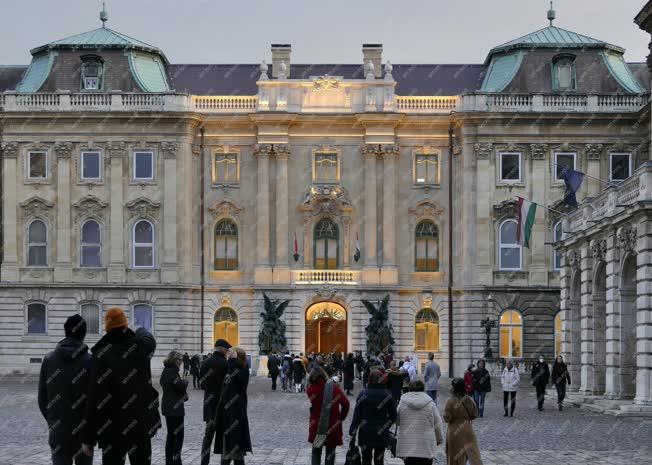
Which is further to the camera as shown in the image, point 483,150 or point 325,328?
point 325,328

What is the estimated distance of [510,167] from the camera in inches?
2933

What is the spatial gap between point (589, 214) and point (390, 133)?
27603 mm

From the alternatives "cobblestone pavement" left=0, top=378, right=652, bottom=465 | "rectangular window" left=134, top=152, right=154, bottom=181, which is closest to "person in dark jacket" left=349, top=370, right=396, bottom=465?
"cobblestone pavement" left=0, top=378, right=652, bottom=465

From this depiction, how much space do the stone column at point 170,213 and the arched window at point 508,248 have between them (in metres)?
→ 16.3

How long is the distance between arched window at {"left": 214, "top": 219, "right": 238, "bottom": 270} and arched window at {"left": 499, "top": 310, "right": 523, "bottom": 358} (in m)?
14.0

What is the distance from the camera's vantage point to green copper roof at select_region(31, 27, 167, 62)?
248ft

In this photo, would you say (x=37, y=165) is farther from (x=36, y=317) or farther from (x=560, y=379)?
(x=560, y=379)

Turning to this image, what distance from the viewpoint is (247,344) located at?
75125mm

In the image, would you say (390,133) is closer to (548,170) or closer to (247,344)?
(548,170)

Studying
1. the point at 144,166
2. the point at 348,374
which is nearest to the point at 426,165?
the point at 144,166

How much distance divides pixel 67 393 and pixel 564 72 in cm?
6156

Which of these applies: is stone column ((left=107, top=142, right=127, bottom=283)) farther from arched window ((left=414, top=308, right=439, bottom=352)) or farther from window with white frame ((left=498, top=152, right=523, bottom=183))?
window with white frame ((left=498, top=152, right=523, bottom=183))

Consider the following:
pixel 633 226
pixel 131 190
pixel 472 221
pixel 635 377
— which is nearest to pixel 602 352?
pixel 635 377

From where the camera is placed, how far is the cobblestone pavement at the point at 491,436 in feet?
88.8
